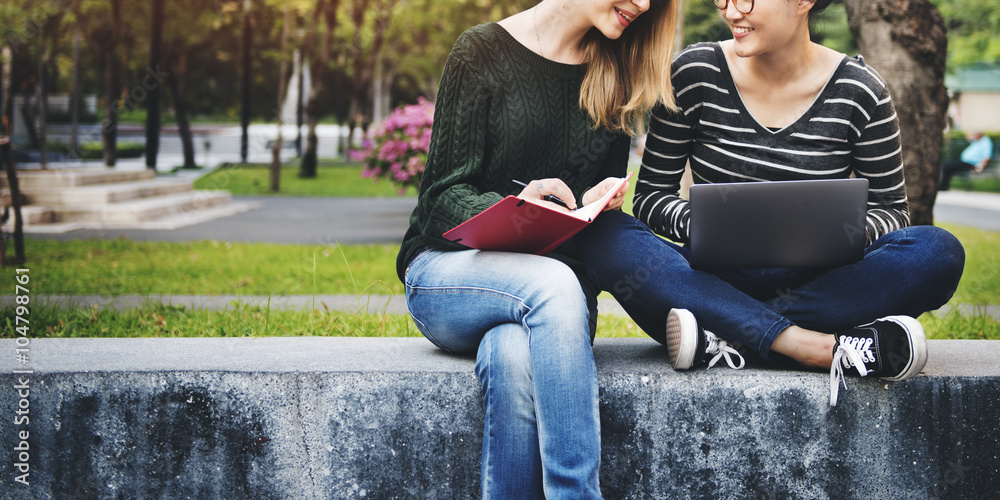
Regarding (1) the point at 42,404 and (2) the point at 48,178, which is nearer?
(1) the point at 42,404

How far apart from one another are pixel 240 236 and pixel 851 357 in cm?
849

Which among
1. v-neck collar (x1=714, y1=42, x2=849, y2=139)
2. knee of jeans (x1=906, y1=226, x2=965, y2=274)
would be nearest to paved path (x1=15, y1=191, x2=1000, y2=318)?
v-neck collar (x1=714, y1=42, x2=849, y2=139)

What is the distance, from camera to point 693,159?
8.82 ft

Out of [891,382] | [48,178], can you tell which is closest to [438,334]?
[891,382]

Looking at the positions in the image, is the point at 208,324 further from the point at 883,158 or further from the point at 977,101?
the point at 977,101

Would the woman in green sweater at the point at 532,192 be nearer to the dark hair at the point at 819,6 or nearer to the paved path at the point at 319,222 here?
the dark hair at the point at 819,6

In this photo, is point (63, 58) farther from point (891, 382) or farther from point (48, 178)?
point (891, 382)

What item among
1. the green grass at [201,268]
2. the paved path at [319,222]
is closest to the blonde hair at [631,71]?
the green grass at [201,268]

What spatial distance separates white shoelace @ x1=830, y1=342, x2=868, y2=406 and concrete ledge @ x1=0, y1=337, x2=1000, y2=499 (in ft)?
0.14

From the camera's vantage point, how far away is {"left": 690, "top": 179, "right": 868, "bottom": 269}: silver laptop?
7.16 ft

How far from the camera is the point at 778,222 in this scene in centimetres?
221

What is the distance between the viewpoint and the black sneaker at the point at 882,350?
217 centimetres

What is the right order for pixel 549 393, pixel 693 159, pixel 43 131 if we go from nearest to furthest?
pixel 549 393 → pixel 693 159 → pixel 43 131

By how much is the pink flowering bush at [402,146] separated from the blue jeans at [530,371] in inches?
265
